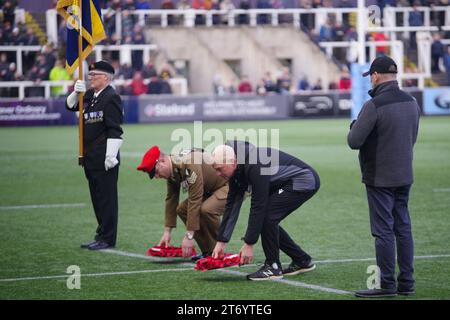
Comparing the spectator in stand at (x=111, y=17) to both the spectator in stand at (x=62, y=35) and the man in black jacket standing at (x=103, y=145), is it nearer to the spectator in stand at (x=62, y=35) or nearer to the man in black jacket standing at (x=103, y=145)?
the spectator in stand at (x=62, y=35)

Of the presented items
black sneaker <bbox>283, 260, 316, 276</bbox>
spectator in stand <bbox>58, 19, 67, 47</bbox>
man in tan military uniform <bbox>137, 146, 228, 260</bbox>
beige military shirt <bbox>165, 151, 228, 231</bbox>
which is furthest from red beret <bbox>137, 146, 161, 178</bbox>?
spectator in stand <bbox>58, 19, 67, 47</bbox>

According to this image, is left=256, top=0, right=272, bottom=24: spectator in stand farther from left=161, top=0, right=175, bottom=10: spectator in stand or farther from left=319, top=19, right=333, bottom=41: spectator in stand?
left=161, top=0, right=175, bottom=10: spectator in stand

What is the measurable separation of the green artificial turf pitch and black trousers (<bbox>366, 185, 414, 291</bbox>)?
0.89 ft

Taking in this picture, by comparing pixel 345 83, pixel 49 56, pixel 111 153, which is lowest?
pixel 111 153

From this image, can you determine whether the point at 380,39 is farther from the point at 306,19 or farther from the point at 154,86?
the point at 154,86

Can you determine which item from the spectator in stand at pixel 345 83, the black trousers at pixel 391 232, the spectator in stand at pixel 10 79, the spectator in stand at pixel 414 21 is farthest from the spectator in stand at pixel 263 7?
the black trousers at pixel 391 232

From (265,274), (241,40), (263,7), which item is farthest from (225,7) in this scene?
(265,274)

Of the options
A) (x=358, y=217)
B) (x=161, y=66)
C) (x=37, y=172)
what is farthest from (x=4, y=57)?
(x=358, y=217)

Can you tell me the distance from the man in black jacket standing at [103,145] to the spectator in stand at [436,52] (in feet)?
110

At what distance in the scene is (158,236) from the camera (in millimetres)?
12969

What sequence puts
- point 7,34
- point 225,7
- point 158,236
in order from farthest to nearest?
point 225,7, point 7,34, point 158,236

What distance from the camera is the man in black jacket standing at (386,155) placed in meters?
8.71

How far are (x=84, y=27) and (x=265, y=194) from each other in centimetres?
452
